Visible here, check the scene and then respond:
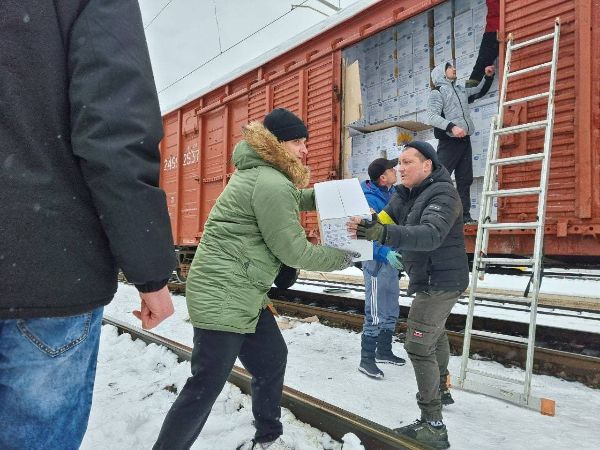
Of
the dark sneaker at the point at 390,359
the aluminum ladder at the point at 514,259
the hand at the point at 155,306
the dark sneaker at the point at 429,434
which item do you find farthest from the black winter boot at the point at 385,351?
the hand at the point at 155,306

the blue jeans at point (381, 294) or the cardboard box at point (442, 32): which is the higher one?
the cardboard box at point (442, 32)

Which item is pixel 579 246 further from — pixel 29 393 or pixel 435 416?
pixel 29 393

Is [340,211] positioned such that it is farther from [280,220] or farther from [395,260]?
[395,260]

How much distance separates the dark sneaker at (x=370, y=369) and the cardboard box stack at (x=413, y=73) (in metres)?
3.44

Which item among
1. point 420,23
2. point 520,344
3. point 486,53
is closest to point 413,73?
point 420,23

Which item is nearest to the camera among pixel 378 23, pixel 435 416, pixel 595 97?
pixel 435 416

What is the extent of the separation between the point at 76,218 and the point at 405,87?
7218mm

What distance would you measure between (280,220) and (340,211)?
47 cm

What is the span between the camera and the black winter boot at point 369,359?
12.1 feet

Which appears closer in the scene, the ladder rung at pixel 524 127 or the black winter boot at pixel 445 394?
the black winter boot at pixel 445 394

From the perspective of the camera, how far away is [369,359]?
3.74 meters

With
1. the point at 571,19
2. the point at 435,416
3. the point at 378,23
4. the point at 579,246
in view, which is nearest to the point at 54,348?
the point at 435,416

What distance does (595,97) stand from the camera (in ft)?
12.4

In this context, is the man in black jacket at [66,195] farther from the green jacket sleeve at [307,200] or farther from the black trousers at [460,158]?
the black trousers at [460,158]
